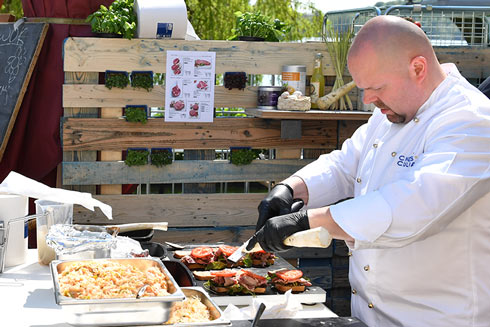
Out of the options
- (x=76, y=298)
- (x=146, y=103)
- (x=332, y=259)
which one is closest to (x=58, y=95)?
(x=146, y=103)

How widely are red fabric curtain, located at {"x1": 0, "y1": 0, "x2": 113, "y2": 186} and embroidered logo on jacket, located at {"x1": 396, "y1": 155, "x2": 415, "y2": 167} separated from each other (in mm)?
3082

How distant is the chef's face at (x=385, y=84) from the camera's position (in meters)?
2.55

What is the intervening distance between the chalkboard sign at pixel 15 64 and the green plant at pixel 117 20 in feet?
1.78

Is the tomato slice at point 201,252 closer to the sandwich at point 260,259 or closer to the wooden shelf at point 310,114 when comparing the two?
the sandwich at point 260,259

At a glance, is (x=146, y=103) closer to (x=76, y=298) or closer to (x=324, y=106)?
(x=324, y=106)

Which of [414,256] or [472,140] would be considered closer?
[472,140]

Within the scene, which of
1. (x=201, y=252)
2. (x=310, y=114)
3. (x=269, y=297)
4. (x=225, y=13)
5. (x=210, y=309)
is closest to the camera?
(x=210, y=309)

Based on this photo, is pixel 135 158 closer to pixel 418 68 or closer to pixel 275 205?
pixel 275 205

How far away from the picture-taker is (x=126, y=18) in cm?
470

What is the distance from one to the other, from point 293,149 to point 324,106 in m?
0.45

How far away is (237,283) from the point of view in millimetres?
2678

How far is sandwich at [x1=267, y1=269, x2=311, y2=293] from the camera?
2713 mm

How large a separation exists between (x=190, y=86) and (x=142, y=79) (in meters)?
0.35

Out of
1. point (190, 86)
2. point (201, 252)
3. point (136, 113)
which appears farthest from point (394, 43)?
point (136, 113)
